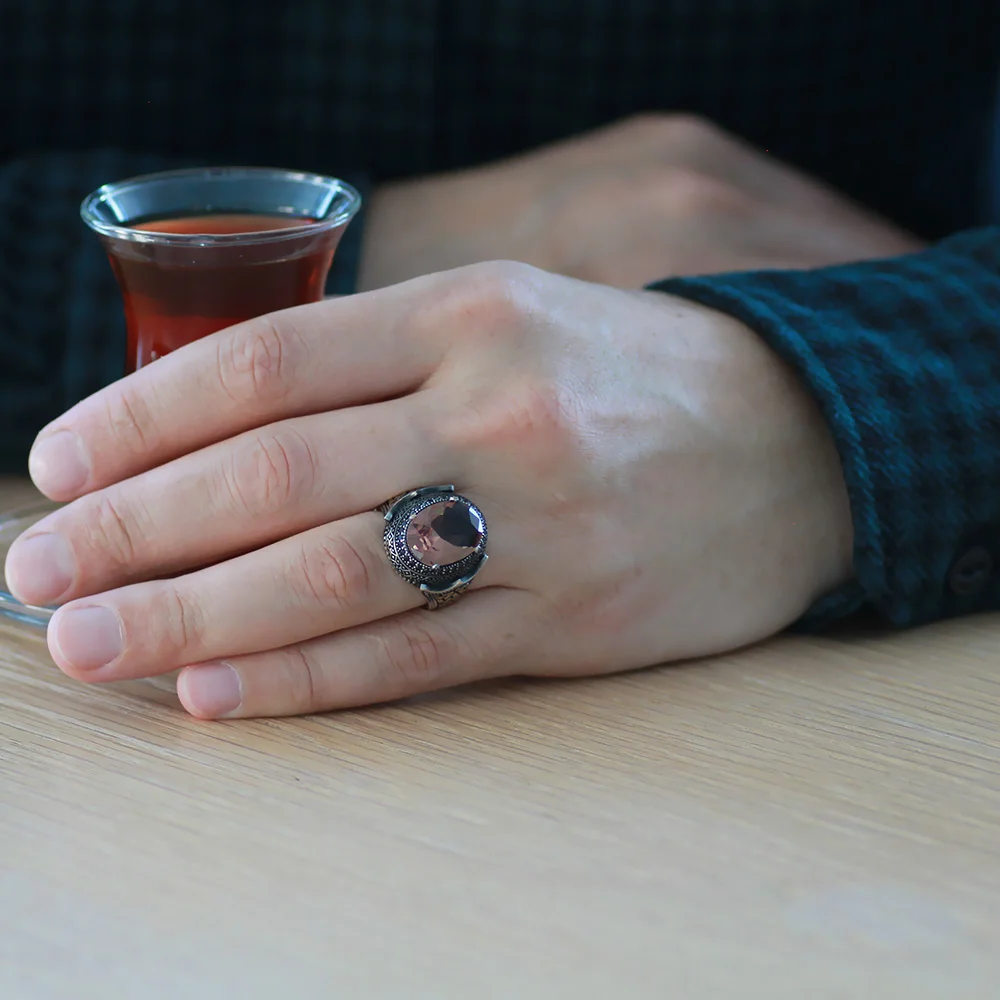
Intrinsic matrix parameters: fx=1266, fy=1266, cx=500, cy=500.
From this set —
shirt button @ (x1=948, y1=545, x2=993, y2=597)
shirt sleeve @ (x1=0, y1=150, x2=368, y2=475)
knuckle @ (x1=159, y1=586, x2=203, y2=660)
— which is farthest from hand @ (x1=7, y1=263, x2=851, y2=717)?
shirt sleeve @ (x1=0, y1=150, x2=368, y2=475)

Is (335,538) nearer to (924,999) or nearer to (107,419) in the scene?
(107,419)

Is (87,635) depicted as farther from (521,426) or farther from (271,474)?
(521,426)

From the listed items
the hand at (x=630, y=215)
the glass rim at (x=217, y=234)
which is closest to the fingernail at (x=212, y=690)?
the glass rim at (x=217, y=234)

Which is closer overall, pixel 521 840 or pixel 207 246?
pixel 521 840

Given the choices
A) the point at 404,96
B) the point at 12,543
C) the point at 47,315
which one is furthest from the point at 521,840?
the point at 404,96

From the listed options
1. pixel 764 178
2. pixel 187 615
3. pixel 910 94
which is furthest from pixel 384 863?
pixel 910 94

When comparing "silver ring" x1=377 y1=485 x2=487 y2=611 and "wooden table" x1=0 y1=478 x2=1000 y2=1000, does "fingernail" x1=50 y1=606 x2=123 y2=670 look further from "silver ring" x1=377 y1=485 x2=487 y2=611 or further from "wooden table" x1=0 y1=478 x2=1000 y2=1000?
"silver ring" x1=377 y1=485 x2=487 y2=611
